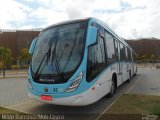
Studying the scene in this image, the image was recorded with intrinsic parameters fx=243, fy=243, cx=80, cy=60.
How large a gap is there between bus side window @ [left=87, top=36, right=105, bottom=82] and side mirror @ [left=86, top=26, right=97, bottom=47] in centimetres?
20

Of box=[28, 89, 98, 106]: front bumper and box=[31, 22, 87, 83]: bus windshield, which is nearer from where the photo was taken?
box=[28, 89, 98, 106]: front bumper

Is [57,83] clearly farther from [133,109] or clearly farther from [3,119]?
[133,109]

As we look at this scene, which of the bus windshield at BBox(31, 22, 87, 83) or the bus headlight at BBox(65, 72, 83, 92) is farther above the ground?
the bus windshield at BBox(31, 22, 87, 83)

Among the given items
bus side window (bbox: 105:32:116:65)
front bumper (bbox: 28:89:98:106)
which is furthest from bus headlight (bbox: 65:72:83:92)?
bus side window (bbox: 105:32:116:65)

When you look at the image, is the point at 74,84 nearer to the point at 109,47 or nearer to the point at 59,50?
the point at 59,50

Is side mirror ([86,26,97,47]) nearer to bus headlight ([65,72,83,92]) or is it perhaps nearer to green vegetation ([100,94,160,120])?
bus headlight ([65,72,83,92])

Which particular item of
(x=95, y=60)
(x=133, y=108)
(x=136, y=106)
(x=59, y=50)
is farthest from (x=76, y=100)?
(x=136, y=106)

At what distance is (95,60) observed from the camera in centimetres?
815

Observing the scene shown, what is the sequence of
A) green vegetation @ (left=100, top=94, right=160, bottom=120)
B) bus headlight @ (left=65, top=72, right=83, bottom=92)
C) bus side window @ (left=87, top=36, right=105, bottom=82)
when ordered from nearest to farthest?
green vegetation @ (left=100, top=94, right=160, bottom=120)
bus headlight @ (left=65, top=72, right=83, bottom=92)
bus side window @ (left=87, top=36, right=105, bottom=82)

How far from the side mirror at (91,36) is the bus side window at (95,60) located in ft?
0.67

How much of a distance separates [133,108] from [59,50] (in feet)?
10.2

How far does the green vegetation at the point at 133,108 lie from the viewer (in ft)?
23.5

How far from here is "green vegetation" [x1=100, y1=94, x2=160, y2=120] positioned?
7.16 m

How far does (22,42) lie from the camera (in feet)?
316
